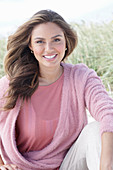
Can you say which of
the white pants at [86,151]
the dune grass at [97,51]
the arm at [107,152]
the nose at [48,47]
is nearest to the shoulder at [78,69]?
the nose at [48,47]

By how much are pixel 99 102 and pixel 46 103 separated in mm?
384

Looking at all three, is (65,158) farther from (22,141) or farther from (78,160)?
(22,141)

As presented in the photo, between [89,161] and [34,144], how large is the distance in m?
0.42

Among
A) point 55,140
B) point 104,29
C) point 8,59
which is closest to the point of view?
point 55,140

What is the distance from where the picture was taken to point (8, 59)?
7.09 feet

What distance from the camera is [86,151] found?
6.15 ft

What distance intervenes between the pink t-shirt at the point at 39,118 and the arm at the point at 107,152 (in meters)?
0.39

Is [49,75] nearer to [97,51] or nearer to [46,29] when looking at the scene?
[46,29]

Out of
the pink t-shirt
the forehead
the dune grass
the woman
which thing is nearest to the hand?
the woman

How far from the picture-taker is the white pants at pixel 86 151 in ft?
5.85

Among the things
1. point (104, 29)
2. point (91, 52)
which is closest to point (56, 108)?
point (91, 52)

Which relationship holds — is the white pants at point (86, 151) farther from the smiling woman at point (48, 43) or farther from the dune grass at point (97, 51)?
the dune grass at point (97, 51)

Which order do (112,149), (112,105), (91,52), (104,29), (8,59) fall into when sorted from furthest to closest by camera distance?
(104,29)
(91,52)
(8,59)
(112,105)
(112,149)

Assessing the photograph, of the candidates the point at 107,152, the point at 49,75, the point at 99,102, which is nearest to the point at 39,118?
the point at 49,75
